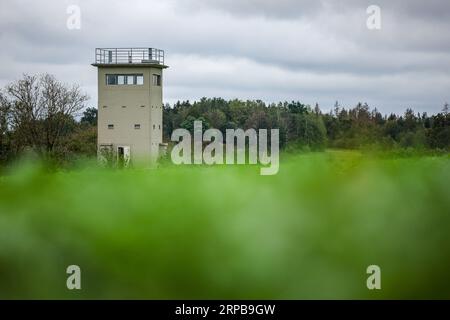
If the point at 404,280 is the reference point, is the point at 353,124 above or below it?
above

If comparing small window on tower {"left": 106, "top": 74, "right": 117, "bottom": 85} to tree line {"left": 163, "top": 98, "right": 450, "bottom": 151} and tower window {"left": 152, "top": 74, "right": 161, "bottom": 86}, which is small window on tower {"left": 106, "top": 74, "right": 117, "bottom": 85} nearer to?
tower window {"left": 152, "top": 74, "right": 161, "bottom": 86}

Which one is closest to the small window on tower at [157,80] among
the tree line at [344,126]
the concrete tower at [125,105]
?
the concrete tower at [125,105]

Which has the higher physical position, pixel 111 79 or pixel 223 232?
pixel 111 79

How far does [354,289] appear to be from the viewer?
1744 mm

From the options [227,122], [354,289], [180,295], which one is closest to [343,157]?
[354,289]

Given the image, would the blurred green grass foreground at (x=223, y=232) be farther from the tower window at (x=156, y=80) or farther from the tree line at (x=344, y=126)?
the tower window at (x=156, y=80)

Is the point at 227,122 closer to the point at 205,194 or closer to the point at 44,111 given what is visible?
the point at 205,194

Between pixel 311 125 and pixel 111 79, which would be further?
pixel 111 79

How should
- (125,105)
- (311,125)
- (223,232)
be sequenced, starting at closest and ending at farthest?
(223,232)
(311,125)
(125,105)

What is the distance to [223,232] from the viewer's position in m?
1.69

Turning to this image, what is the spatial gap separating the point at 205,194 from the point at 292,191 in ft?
0.80

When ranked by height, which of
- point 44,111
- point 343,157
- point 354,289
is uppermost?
point 44,111

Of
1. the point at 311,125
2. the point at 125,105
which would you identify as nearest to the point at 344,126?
the point at 311,125

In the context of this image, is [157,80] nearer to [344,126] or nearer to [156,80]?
[156,80]
